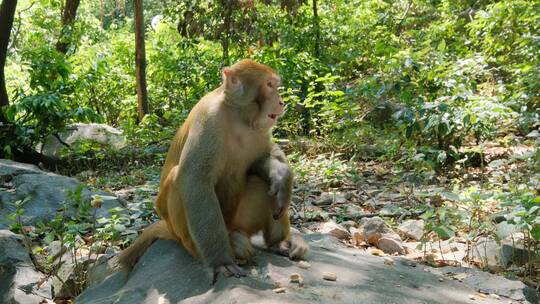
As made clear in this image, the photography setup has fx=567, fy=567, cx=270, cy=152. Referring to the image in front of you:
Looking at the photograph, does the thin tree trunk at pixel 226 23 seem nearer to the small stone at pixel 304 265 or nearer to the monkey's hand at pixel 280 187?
the monkey's hand at pixel 280 187

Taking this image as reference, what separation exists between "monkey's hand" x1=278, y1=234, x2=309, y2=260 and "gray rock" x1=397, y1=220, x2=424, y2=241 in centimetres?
169

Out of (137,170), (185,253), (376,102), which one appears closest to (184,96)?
(137,170)

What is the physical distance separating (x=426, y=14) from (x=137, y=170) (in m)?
9.95

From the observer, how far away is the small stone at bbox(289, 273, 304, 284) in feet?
10.6

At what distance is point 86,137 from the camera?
1152 centimetres

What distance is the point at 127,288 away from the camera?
3643 millimetres

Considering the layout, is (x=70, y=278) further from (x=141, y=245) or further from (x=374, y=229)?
(x=374, y=229)

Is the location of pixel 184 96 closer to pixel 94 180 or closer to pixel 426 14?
pixel 94 180

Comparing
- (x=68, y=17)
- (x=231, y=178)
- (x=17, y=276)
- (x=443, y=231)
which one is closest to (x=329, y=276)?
(x=231, y=178)

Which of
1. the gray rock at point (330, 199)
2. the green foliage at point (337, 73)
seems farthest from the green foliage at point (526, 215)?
the green foliage at point (337, 73)

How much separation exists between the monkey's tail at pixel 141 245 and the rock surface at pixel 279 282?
65 millimetres

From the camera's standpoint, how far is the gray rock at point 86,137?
1080cm

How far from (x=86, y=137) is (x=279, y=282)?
9.19 m

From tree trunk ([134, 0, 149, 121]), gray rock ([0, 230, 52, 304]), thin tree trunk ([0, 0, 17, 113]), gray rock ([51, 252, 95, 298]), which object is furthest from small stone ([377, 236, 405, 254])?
tree trunk ([134, 0, 149, 121])
